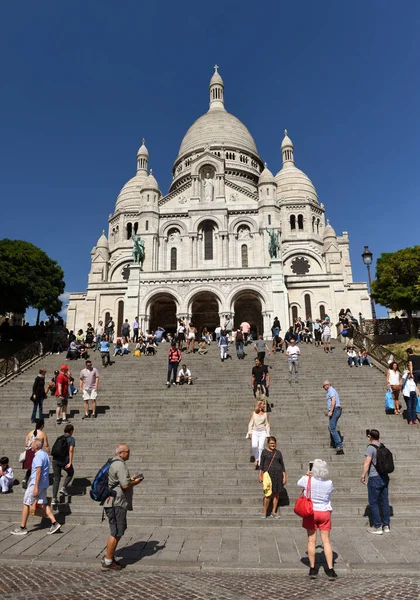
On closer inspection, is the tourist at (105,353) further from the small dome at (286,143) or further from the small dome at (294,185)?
the small dome at (286,143)

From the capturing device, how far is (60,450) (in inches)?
312

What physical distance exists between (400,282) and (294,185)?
27.5m

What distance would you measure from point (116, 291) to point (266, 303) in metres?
15.9

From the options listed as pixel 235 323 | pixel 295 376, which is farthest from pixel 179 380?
pixel 235 323

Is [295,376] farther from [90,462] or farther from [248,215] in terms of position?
[248,215]

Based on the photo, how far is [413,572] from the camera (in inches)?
211

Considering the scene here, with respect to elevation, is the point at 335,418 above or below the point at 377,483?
above

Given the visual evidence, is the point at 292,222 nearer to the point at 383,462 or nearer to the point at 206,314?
the point at 206,314

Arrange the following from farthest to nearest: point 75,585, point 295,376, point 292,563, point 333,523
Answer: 1. point 295,376
2. point 333,523
3. point 292,563
4. point 75,585

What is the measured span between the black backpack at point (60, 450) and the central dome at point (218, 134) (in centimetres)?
5145

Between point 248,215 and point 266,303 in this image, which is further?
point 248,215

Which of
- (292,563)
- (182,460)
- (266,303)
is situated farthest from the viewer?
(266,303)

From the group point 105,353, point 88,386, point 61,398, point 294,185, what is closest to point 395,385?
point 88,386

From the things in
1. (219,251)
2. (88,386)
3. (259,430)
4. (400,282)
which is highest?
(219,251)
